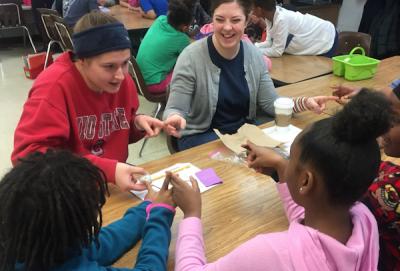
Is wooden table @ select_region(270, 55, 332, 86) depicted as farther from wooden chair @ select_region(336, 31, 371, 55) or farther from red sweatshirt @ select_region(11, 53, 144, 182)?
red sweatshirt @ select_region(11, 53, 144, 182)

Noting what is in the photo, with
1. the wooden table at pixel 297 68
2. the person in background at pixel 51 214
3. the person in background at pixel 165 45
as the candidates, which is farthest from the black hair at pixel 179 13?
the person in background at pixel 51 214

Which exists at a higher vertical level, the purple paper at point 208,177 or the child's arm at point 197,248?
the child's arm at point 197,248

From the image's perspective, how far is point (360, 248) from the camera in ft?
2.60

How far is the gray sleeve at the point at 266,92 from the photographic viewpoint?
2.06 meters

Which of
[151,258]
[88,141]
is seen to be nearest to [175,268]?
[151,258]

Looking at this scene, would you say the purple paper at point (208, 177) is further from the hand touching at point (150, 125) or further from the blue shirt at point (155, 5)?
the blue shirt at point (155, 5)

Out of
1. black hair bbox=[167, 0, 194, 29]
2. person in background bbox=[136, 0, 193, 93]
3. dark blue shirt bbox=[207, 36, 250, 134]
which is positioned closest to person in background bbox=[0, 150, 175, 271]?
dark blue shirt bbox=[207, 36, 250, 134]

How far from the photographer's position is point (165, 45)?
3066 mm

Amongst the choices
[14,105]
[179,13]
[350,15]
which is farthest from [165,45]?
[350,15]

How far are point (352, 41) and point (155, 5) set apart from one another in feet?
7.67

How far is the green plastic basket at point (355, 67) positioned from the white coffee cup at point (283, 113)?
91cm

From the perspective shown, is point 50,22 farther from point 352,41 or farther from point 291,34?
point 352,41

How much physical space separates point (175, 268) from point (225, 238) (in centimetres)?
19

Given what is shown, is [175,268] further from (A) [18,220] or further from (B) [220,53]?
(B) [220,53]
